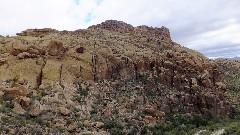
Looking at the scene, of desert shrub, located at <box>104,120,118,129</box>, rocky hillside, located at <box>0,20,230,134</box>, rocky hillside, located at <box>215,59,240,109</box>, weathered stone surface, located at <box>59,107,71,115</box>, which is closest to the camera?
rocky hillside, located at <box>0,20,230,134</box>

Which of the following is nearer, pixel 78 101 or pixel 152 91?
pixel 78 101

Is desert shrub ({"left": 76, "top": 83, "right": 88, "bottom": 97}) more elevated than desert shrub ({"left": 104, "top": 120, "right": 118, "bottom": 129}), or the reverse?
desert shrub ({"left": 76, "top": 83, "right": 88, "bottom": 97})

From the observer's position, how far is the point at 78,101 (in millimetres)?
48281

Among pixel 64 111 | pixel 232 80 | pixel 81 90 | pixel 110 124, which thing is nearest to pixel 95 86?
pixel 81 90

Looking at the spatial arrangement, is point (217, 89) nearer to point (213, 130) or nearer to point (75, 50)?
point (213, 130)

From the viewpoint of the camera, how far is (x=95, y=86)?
5159 centimetres

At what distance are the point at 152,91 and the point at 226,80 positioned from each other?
894 inches

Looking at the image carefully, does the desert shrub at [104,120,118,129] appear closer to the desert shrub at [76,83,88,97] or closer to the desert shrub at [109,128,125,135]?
the desert shrub at [109,128,125,135]

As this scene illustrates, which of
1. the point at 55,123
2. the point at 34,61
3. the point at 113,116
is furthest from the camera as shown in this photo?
the point at 34,61

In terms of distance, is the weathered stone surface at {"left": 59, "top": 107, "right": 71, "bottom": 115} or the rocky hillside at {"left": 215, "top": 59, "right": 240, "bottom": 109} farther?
the rocky hillside at {"left": 215, "top": 59, "right": 240, "bottom": 109}

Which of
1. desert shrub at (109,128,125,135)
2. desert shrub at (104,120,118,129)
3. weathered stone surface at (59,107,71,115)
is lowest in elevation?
desert shrub at (109,128,125,135)

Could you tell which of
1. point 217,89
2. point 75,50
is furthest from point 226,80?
point 75,50

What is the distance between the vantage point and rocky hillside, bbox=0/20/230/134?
44.2 meters

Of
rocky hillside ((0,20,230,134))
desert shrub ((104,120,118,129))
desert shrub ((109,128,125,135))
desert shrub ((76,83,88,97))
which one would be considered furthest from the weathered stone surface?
desert shrub ((109,128,125,135))
